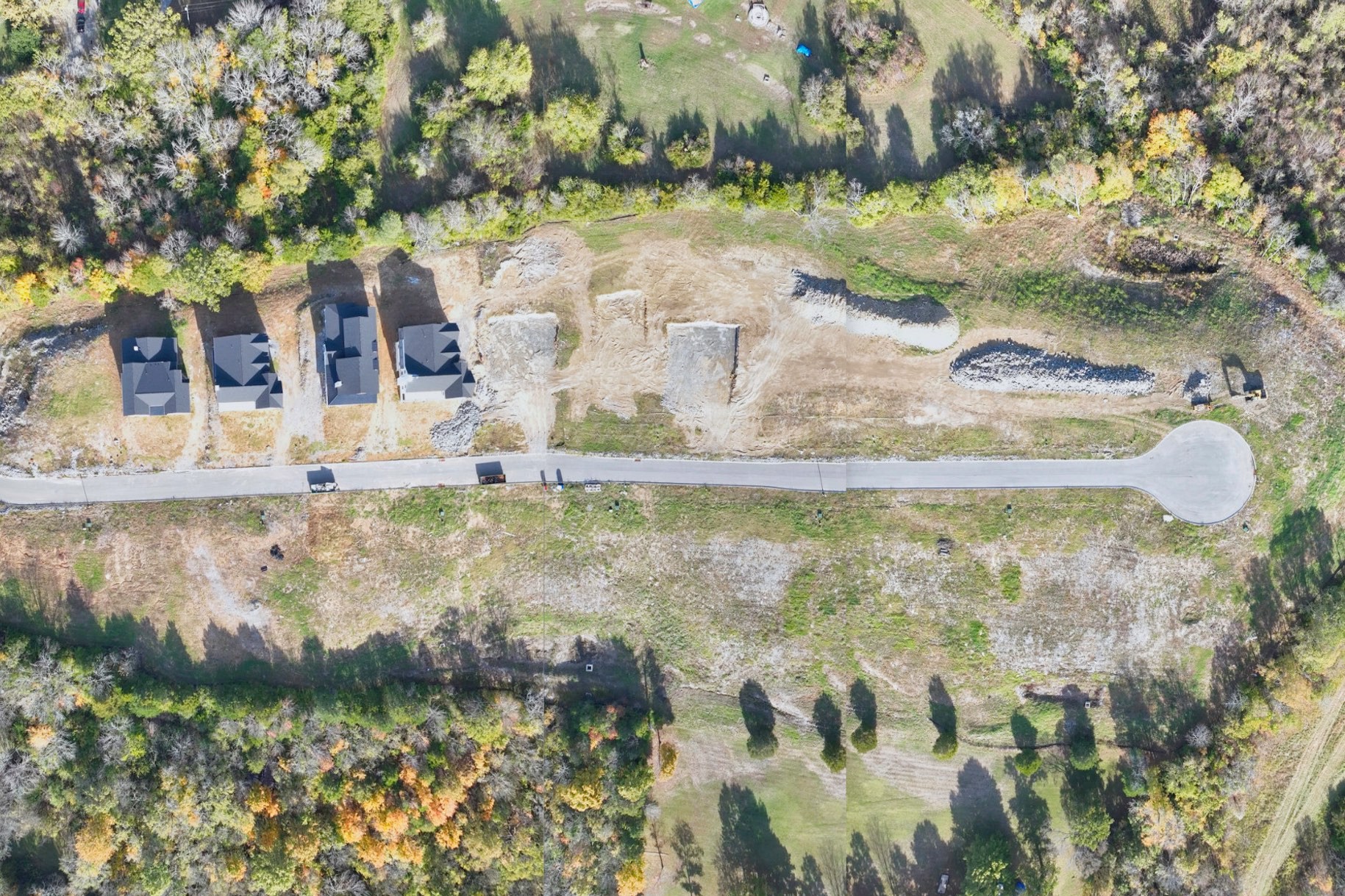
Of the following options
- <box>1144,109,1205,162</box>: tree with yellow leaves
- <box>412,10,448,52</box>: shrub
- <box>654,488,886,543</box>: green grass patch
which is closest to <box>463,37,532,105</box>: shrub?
<box>412,10,448,52</box>: shrub

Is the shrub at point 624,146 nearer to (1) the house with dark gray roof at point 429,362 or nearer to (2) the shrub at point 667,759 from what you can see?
(1) the house with dark gray roof at point 429,362

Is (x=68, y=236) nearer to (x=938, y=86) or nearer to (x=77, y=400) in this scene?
(x=77, y=400)

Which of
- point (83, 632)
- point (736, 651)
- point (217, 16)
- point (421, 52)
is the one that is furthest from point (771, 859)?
point (217, 16)

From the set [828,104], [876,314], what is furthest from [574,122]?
[876,314]

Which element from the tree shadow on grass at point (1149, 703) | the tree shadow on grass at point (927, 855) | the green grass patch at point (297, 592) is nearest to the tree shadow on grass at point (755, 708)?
the tree shadow on grass at point (927, 855)

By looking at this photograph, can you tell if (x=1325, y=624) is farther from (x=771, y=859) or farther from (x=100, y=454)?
(x=100, y=454)
